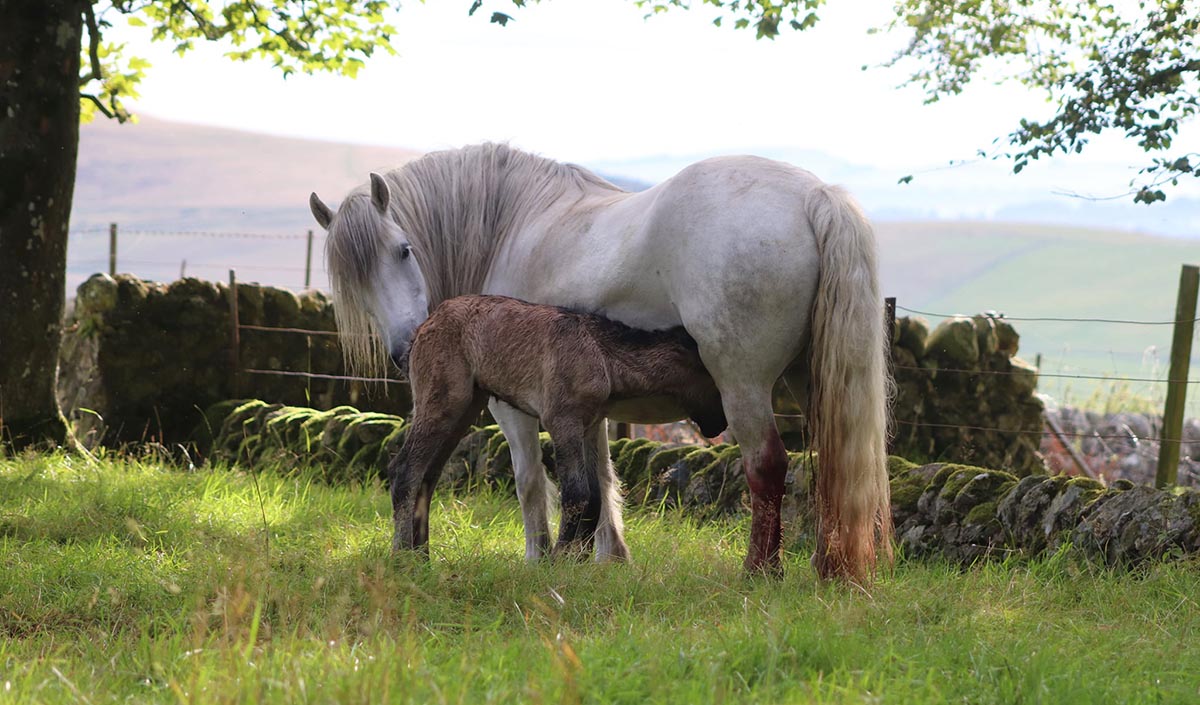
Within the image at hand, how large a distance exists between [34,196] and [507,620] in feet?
19.7

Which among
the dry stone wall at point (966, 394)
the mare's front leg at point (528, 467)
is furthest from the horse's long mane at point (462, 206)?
the dry stone wall at point (966, 394)

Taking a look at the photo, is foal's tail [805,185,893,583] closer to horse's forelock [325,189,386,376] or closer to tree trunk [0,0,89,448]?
horse's forelock [325,189,386,376]

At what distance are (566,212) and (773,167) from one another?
1.10m

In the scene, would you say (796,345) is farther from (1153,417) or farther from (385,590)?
(1153,417)

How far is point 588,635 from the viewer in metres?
3.82

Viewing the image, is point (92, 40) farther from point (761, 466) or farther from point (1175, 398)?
point (1175, 398)

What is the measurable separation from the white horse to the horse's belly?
0.01 meters

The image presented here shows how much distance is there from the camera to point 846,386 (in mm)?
4707

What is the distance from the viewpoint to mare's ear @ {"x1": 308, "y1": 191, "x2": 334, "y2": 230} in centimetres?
557

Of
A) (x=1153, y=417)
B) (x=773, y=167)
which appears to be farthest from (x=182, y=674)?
(x=1153, y=417)

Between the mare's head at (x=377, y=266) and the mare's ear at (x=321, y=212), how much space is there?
0.01 metres

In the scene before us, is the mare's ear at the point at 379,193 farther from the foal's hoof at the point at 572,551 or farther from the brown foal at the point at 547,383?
the foal's hoof at the point at 572,551

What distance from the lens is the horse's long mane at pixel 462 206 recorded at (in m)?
5.75

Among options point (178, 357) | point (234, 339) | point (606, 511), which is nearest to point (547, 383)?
point (606, 511)
